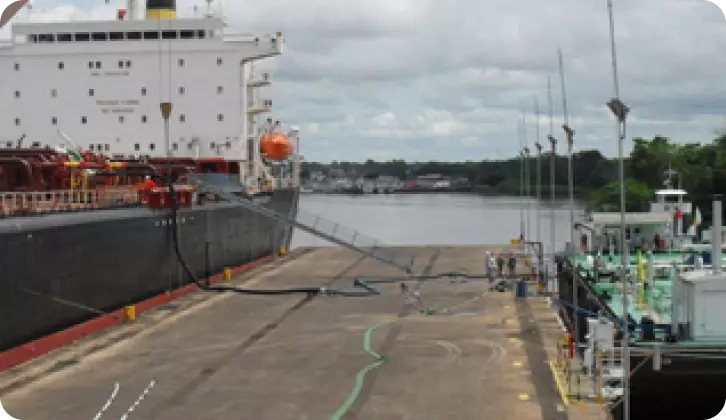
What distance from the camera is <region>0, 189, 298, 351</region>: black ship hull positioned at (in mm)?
13648

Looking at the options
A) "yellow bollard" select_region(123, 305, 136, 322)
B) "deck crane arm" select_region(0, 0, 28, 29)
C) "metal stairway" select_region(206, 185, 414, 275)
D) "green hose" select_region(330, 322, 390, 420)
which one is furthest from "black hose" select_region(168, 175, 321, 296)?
"deck crane arm" select_region(0, 0, 28, 29)

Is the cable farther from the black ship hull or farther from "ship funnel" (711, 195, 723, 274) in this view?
"ship funnel" (711, 195, 723, 274)

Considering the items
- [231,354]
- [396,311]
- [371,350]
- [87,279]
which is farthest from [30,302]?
[396,311]

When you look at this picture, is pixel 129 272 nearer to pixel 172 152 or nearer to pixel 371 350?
pixel 371 350

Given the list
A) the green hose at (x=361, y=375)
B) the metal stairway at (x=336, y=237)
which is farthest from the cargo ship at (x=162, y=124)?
the green hose at (x=361, y=375)

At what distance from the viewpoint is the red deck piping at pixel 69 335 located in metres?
13.2

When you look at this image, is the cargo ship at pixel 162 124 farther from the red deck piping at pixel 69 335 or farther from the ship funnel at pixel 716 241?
the ship funnel at pixel 716 241

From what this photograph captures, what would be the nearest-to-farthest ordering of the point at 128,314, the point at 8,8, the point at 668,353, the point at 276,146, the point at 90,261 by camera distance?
the point at 8,8 < the point at 668,353 < the point at 90,261 < the point at 128,314 < the point at 276,146

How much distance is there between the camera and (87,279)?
16125 millimetres

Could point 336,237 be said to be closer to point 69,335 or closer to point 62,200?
point 62,200

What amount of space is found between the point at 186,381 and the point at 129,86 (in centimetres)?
2171

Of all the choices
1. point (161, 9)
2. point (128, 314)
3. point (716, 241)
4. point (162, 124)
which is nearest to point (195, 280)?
point (128, 314)

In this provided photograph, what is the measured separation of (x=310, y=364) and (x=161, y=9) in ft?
80.8

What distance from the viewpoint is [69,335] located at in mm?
15016
